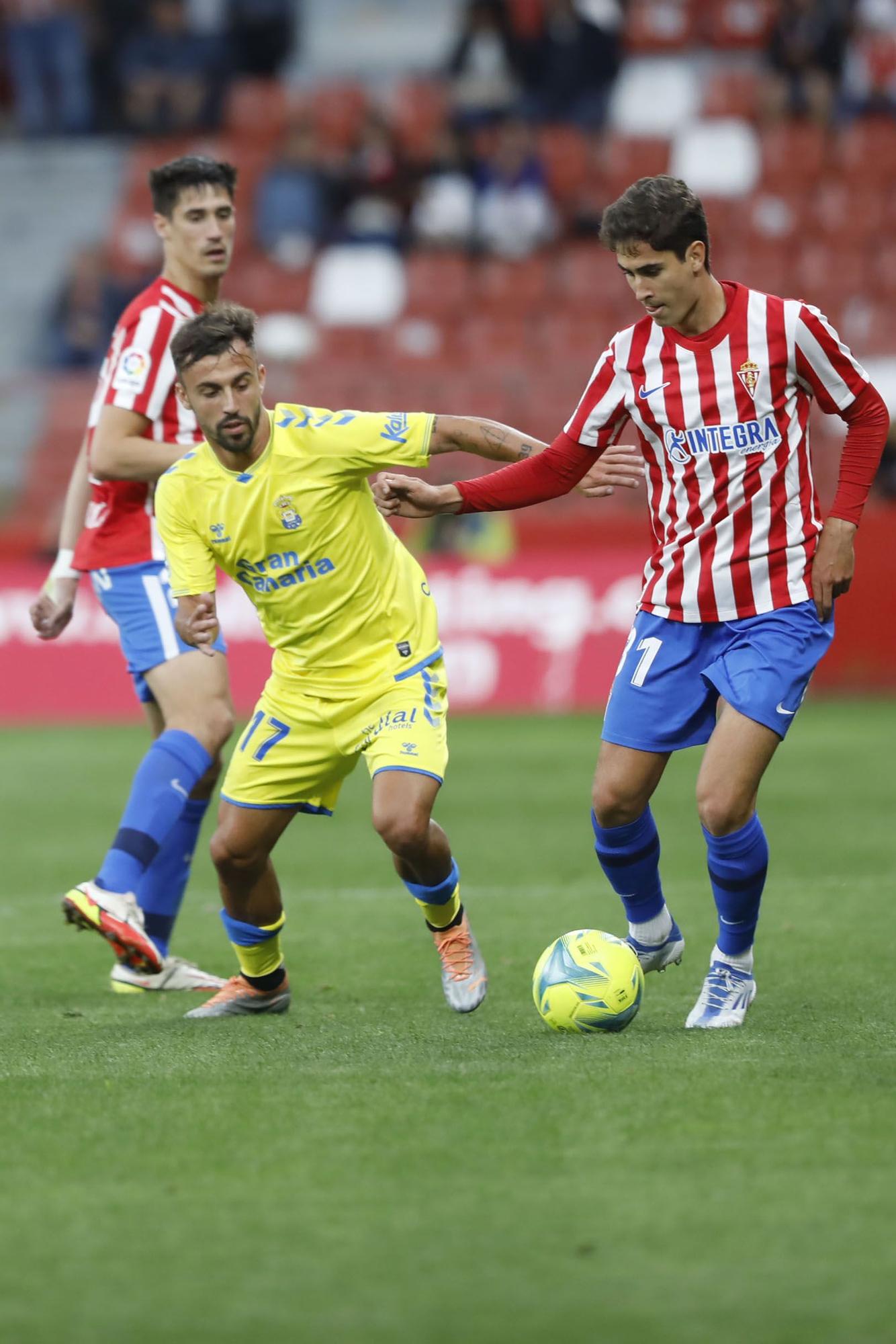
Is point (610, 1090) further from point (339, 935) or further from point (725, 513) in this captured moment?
point (339, 935)

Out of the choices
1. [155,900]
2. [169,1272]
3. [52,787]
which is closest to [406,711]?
[155,900]

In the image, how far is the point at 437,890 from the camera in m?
5.34

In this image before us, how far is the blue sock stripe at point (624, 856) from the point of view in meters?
5.38

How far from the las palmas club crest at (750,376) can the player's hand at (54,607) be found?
8.27ft

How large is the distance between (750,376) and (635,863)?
1.43 meters

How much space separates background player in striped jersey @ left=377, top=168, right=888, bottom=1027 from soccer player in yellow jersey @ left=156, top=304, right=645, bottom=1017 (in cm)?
19

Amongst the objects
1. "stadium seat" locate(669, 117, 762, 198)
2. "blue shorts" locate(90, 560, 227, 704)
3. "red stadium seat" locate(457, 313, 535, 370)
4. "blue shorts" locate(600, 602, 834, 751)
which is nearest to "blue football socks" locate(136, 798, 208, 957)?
"blue shorts" locate(90, 560, 227, 704)

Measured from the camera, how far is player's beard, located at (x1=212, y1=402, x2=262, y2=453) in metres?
5.10

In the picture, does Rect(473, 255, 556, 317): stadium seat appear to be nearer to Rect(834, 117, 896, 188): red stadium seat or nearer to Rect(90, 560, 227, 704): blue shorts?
Rect(834, 117, 896, 188): red stadium seat

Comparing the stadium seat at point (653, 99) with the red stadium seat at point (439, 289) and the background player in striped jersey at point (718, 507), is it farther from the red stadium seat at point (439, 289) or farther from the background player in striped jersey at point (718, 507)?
the background player in striped jersey at point (718, 507)

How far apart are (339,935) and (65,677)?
26.4ft

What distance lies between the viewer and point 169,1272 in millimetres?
3139

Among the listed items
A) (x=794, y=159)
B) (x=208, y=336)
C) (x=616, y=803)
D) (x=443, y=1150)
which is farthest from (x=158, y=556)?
(x=794, y=159)

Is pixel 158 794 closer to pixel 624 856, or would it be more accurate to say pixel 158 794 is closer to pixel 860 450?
pixel 624 856
